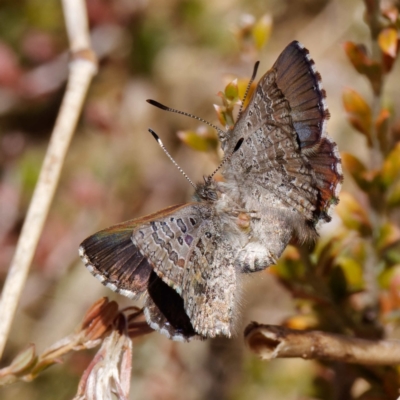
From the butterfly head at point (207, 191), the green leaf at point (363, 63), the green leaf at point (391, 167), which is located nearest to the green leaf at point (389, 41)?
the green leaf at point (363, 63)

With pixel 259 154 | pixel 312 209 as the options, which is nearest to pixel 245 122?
pixel 259 154

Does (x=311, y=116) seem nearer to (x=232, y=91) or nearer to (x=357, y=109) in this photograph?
(x=232, y=91)

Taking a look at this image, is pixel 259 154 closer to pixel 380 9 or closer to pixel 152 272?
pixel 152 272

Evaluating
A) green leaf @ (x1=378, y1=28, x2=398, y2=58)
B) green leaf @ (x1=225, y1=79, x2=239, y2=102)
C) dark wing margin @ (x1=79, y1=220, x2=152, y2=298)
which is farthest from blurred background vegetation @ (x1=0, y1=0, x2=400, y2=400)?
dark wing margin @ (x1=79, y1=220, x2=152, y2=298)

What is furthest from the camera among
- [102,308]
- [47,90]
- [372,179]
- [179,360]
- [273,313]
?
[47,90]

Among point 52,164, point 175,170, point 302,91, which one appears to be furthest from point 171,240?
point 175,170
